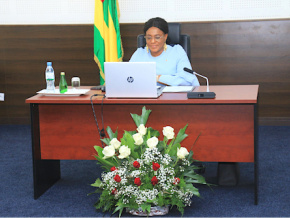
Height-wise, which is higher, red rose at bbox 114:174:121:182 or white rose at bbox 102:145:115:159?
white rose at bbox 102:145:115:159

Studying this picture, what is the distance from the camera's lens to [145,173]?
2.75 metres

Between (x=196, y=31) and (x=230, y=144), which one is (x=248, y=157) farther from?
(x=196, y=31)

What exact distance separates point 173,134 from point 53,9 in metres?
3.20

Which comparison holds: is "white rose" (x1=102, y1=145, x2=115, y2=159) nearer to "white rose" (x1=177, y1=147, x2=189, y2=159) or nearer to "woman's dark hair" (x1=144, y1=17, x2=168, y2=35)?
"white rose" (x1=177, y1=147, x2=189, y2=159)

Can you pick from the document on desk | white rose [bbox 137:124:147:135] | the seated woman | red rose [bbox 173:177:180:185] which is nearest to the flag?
the seated woman

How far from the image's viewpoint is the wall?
5.29m

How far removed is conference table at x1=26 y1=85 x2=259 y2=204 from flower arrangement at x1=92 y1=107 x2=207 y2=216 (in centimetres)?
19

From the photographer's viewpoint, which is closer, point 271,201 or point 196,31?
point 271,201

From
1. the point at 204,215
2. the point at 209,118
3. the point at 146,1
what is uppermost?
the point at 146,1

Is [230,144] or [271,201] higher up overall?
[230,144]

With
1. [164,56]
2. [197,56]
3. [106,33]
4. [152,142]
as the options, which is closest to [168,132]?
[152,142]

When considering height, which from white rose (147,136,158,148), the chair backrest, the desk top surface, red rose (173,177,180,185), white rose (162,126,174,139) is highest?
the chair backrest

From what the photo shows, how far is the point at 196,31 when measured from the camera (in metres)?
5.33

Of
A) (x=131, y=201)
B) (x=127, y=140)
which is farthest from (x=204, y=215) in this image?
(x=127, y=140)
